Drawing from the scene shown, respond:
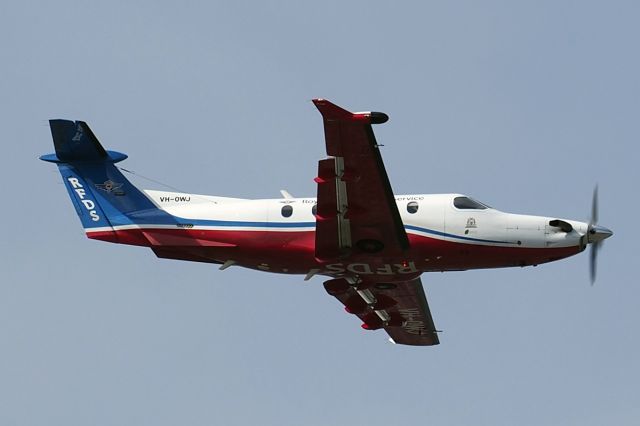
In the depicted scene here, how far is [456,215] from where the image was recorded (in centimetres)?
4034

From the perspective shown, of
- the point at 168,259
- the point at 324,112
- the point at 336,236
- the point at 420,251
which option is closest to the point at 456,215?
the point at 420,251

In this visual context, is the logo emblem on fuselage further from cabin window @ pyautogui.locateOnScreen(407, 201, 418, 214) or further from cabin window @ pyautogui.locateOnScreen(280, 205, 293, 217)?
cabin window @ pyautogui.locateOnScreen(407, 201, 418, 214)

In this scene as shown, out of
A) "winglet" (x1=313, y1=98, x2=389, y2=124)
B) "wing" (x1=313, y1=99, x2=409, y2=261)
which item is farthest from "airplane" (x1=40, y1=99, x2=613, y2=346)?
"winglet" (x1=313, y1=98, x2=389, y2=124)

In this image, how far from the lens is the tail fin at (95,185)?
42.8 meters

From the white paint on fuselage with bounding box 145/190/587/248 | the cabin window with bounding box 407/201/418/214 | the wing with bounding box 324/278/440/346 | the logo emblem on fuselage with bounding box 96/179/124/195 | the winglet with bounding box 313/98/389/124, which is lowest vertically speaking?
the wing with bounding box 324/278/440/346

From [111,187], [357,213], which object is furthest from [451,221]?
[111,187]

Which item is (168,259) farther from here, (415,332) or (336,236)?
(415,332)

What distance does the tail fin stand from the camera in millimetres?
42812

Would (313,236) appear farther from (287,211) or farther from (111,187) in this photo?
(111,187)

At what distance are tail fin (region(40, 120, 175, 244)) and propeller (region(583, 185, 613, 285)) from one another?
1484 cm

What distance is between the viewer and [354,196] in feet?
126

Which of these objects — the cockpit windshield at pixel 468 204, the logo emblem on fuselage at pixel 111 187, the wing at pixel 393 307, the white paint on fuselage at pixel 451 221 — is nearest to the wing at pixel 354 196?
the white paint on fuselage at pixel 451 221

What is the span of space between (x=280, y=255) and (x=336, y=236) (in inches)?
94.0

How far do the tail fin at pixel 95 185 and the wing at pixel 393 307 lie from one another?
751 centimetres
